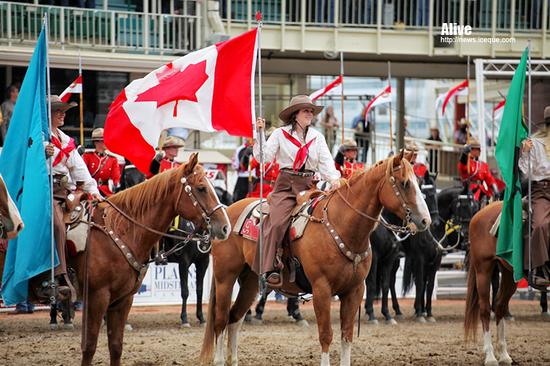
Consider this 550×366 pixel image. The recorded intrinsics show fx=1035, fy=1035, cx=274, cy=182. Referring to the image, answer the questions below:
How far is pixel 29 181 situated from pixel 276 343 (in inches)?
220

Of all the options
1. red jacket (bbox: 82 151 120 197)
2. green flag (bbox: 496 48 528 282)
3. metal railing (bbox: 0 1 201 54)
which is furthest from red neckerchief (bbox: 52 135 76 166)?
metal railing (bbox: 0 1 201 54)

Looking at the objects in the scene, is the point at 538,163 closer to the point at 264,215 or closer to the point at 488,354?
the point at 488,354

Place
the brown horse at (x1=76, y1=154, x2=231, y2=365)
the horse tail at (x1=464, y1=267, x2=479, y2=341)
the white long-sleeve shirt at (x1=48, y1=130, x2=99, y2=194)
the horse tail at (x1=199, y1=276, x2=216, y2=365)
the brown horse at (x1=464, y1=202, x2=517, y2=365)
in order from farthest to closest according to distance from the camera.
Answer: the horse tail at (x1=464, y1=267, x2=479, y2=341), the brown horse at (x1=464, y1=202, x2=517, y2=365), the horse tail at (x1=199, y1=276, x2=216, y2=365), the white long-sleeve shirt at (x1=48, y1=130, x2=99, y2=194), the brown horse at (x1=76, y1=154, x2=231, y2=365)

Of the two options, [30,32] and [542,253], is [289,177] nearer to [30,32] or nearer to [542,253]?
[542,253]

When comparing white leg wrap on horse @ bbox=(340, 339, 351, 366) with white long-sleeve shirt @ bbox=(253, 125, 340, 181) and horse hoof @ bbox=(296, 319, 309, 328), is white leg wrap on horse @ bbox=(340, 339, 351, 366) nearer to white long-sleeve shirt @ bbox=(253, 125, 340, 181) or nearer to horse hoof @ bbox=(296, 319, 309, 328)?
white long-sleeve shirt @ bbox=(253, 125, 340, 181)

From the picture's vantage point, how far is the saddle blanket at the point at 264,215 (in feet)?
39.9

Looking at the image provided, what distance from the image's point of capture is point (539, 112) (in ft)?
101

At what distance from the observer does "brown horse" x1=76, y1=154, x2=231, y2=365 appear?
10.9 metres

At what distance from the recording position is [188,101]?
11930mm

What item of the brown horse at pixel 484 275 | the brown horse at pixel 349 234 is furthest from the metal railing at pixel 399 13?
the brown horse at pixel 349 234

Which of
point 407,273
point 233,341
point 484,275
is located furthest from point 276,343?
point 407,273

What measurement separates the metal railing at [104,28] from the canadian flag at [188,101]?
1169cm

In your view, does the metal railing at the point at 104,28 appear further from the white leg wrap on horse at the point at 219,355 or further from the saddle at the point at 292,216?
the white leg wrap on horse at the point at 219,355

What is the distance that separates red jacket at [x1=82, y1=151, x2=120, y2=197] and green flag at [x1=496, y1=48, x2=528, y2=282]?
7.18 meters
